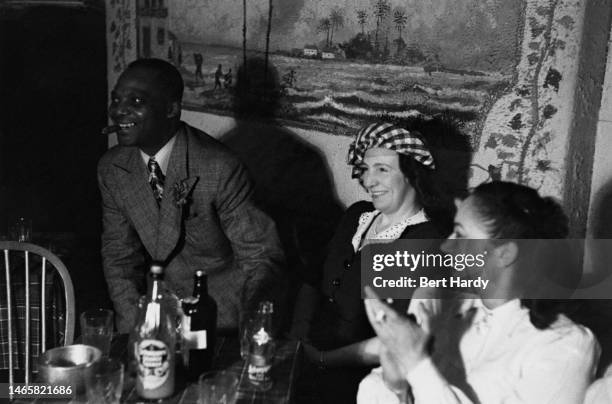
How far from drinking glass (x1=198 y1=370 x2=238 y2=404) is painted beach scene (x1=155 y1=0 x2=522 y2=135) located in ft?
5.32

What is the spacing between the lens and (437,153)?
275cm

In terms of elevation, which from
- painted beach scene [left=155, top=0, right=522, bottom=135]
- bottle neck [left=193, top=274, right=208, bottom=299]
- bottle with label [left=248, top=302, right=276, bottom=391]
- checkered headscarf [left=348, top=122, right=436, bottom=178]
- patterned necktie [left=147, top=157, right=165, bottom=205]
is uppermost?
painted beach scene [left=155, top=0, right=522, bottom=135]

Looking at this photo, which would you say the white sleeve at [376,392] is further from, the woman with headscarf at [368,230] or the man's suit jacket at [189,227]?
the man's suit jacket at [189,227]

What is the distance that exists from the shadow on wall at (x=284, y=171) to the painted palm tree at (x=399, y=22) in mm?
640

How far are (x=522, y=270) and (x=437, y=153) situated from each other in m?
1.29

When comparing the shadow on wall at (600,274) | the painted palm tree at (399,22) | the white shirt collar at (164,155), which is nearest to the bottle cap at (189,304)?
the white shirt collar at (164,155)

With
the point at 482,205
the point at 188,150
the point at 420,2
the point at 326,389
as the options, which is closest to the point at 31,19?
the point at 188,150

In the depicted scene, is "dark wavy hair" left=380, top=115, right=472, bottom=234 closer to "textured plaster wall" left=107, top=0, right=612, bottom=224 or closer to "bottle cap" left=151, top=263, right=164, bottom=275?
"textured plaster wall" left=107, top=0, right=612, bottom=224

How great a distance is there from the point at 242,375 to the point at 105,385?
1.21 feet

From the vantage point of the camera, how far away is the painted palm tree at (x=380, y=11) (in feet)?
9.27

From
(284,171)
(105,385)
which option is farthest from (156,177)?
(105,385)

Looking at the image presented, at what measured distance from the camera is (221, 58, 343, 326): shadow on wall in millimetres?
3109

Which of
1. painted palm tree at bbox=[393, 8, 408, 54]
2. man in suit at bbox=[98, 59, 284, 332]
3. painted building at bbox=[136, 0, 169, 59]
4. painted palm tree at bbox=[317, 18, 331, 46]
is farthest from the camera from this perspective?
painted building at bbox=[136, 0, 169, 59]

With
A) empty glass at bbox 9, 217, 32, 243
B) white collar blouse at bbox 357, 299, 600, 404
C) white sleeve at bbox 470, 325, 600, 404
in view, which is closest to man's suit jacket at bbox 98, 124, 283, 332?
empty glass at bbox 9, 217, 32, 243
